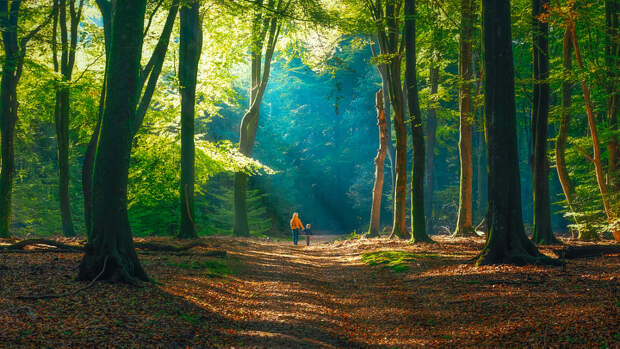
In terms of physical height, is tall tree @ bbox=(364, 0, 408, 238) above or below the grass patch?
above

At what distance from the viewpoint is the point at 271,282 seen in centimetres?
1003

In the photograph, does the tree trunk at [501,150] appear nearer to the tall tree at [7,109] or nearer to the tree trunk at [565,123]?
the tree trunk at [565,123]

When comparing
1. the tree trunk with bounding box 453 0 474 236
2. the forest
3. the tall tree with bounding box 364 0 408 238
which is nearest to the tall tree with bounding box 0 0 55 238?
the forest

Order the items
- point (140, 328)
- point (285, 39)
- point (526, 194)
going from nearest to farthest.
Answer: point (140, 328), point (285, 39), point (526, 194)

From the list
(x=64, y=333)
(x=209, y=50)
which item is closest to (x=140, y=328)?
(x=64, y=333)

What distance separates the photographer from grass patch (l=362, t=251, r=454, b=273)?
447 inches

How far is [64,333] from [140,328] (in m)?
0.88

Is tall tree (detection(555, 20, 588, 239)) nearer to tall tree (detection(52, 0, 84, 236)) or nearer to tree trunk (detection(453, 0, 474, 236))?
tree trunk (detection(453, 0, 474, 236))

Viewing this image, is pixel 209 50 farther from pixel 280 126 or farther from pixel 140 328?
pixel 280 126

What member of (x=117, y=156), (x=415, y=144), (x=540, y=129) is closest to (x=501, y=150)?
(x=540, y=129)

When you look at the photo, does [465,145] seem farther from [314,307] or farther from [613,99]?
[314,307]

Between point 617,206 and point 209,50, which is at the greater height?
point 209,50

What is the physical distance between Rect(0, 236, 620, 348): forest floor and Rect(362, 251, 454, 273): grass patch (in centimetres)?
62

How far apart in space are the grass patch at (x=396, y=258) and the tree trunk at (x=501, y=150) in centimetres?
213
